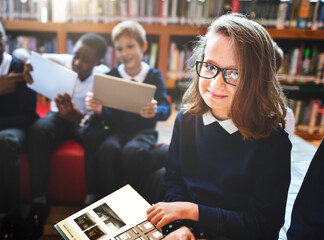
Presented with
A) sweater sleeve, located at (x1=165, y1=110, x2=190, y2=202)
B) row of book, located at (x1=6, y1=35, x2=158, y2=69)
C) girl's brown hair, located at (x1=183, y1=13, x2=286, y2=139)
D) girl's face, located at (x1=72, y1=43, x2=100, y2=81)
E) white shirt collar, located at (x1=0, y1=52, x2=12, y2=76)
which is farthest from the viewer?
row of book, located at (x1=6, y1=35, x2=158, y2=69)

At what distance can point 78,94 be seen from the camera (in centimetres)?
160

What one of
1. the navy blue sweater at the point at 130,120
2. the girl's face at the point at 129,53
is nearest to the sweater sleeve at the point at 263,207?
the navy blue sweater at the point at 130,120

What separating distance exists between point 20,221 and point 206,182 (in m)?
0.91

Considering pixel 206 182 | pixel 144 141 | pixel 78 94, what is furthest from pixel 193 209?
pixel 78 94

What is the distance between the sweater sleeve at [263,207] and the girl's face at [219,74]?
15 cm

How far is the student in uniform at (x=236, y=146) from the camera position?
659 millimetres

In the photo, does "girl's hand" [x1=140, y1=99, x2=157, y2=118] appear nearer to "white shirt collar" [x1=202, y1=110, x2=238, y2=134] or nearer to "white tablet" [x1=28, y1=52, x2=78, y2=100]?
"white tablet" [x1=28, y1=52, x2=78, y2=100]

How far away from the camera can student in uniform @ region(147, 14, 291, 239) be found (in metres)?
0.66

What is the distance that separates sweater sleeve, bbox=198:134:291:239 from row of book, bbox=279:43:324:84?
178 cm

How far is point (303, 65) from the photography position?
230 centimetres

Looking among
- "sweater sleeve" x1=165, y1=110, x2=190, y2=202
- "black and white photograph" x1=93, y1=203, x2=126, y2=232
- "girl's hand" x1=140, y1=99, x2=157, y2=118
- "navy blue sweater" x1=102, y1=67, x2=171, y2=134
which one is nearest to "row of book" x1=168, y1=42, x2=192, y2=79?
"navy blue sweater" x1=102, y1=67, x2=171, y2=134

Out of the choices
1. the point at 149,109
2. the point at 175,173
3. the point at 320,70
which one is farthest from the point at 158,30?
the point at 175,173

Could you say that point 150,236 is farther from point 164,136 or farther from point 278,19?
point 278,19

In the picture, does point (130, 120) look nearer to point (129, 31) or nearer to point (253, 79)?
point (129, 31)
